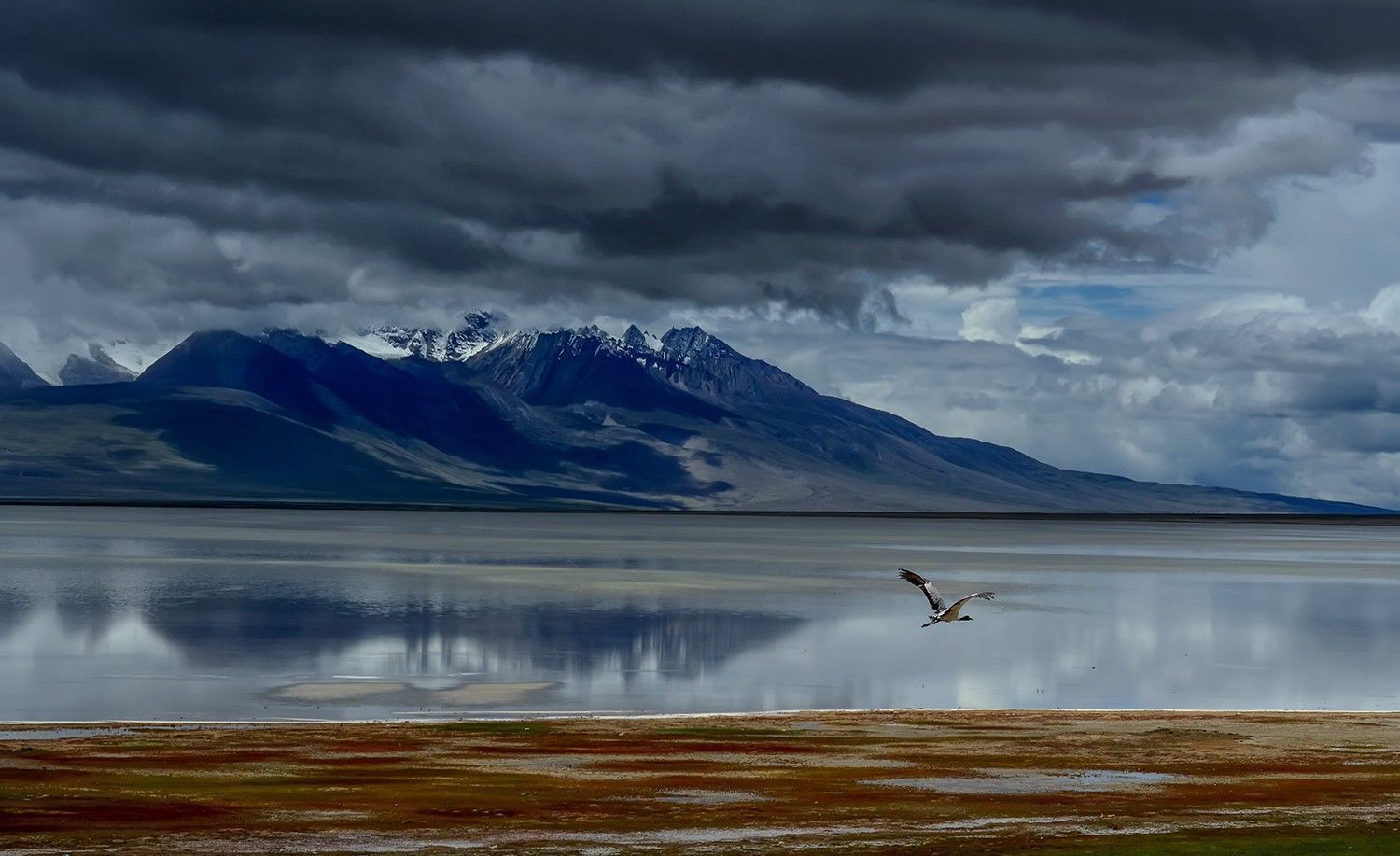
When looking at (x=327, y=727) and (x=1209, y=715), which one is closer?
(x=327, y=727)

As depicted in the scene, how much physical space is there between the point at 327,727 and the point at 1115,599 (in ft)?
277

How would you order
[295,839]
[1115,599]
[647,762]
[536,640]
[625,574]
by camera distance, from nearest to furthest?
[295,839] < [647,762] < [536,640] < [1115,599] < [625,574]

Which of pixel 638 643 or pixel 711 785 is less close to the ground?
pixel 711 785

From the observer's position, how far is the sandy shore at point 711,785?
27.8m

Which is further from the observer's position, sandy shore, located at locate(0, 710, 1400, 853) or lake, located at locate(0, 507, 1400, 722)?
lake, located at locate(0, 507, 1400, 722)

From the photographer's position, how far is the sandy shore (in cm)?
2778

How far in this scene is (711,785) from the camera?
35250mm

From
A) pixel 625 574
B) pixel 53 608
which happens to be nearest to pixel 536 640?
pixel 53 608

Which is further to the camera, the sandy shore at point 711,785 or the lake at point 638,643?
the lake at point 638,643

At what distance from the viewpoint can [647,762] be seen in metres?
39.0

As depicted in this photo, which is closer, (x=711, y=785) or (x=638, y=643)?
→ (x=711, y=785)

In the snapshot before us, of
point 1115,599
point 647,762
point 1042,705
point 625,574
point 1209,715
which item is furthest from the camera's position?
point 625,574

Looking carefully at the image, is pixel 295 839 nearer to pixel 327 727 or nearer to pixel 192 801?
pixel 192 801

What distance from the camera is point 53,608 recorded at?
95.2m
